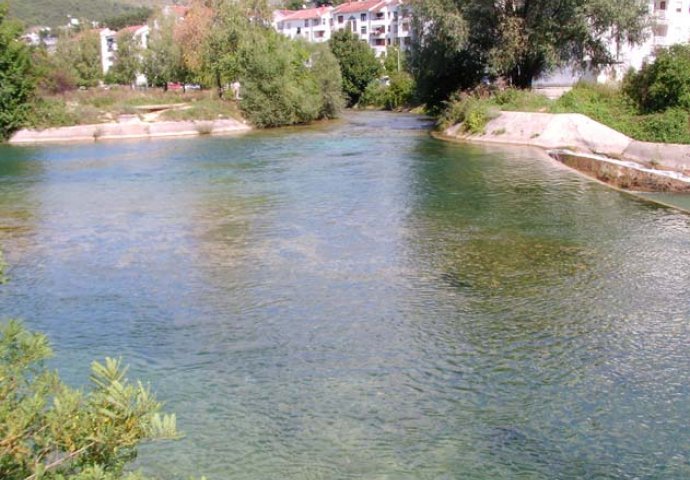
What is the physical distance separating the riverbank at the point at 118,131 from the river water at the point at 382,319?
20363 mm

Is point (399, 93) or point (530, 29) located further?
point (399, 93)

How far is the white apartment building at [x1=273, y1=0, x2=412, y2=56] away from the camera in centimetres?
10438

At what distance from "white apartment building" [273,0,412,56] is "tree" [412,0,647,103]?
62973 millimetres

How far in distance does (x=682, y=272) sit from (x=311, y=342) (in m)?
7.30

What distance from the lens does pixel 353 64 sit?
253 ft

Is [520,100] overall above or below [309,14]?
below

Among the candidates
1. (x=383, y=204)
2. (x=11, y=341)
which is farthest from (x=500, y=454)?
(x=383, y=204)

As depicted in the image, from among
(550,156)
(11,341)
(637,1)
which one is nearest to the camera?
(11,341)

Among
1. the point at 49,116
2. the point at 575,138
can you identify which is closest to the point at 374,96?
the point at 49,116

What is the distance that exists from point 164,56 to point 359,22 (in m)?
51.2

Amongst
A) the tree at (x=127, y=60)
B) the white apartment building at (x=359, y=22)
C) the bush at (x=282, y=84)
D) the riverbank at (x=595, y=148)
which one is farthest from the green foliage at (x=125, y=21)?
the riverbank at (x=595, y=148)

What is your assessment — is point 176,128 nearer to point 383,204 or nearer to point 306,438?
point 383,204

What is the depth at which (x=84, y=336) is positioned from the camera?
10.9m

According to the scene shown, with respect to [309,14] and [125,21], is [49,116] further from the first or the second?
[125,21]
